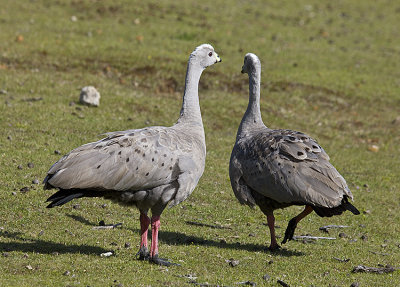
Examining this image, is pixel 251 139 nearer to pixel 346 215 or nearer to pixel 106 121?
pixel 346 215

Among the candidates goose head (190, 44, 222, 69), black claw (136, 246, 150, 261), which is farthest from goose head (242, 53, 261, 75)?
black claw (136, 246, 150, 261)

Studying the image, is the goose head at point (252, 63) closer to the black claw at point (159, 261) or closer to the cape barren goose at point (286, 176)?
the cape barren goose at point (286, 176)

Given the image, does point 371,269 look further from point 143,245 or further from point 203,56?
point 203,56

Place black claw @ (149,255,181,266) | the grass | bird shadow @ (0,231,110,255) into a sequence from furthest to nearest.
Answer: the grass → bird shadow @ (0,231,110,255) → black claw @ (149,255,181,266)

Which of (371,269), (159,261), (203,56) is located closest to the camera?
(159,261)

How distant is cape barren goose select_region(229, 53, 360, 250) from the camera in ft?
29.1

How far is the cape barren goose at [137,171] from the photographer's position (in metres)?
7.89

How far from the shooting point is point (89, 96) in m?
16.6

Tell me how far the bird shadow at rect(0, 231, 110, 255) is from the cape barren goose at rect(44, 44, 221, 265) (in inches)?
33.5

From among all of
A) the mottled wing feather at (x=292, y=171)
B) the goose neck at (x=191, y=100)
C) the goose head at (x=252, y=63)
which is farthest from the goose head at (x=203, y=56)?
the mottled wing feather at (x=292, y=171)

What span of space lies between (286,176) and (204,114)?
9292 mm

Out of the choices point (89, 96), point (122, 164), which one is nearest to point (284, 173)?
point (122, 164)

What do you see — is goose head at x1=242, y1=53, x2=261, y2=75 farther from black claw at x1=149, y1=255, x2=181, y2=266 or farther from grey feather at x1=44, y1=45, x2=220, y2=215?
black claw at x1=149, y1=255, x2=181, y2=266

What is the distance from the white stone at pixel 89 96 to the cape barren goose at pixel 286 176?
7.42m
